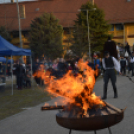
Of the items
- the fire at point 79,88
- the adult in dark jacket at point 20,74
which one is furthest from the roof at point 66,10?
the fire at point 79,88

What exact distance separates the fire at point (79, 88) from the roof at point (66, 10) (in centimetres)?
3828

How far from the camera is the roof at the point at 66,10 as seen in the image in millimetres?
44500

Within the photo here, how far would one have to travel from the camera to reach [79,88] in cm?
379

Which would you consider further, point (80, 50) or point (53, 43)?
point (53, 43)

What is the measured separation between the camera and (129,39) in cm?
4344

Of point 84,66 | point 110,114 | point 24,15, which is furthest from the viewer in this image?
→ point 24,15

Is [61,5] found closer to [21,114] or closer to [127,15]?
[127,15]

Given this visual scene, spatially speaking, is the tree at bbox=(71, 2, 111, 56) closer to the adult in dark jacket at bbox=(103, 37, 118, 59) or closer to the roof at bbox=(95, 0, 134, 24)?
the roof at bbox=(95, 0, 134, 24)

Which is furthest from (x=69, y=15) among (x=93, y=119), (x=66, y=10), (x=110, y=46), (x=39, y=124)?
(x=93, y=119)

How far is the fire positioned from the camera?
3.65 meters

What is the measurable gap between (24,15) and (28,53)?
36673mm

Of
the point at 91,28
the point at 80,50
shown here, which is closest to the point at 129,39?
the point at 91,28

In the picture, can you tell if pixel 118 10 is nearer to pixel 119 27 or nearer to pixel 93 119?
pixel 119 27

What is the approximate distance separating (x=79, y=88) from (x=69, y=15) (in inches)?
1801
